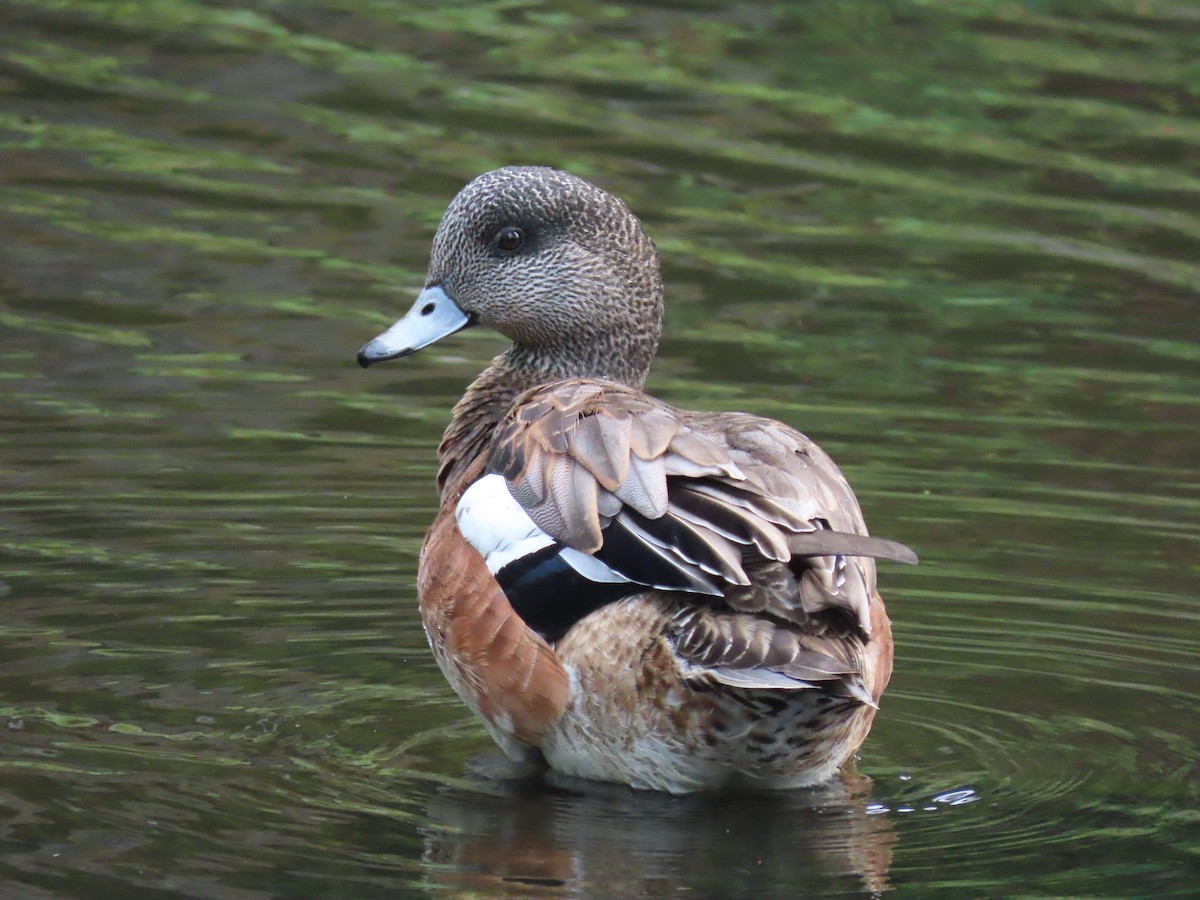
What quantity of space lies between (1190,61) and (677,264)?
17.3ft

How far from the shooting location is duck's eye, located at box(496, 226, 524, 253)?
722 centimetres

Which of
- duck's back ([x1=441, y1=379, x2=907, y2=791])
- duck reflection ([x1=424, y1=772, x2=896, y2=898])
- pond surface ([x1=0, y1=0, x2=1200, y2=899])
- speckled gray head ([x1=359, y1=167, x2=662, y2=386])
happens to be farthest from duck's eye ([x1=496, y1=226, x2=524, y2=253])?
duck reflection ([x1=424, y1=772, x2=896, y2=898])

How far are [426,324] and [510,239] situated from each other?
39cm

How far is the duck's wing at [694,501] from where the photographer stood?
5488mm

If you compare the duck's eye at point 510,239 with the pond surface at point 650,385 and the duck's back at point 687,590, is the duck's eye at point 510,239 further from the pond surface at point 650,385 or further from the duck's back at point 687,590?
the pond surface at point 650,385

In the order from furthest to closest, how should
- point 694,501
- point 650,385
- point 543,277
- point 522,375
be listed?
point 650,385 < point 522,375 < point 543,277 < point 694,501

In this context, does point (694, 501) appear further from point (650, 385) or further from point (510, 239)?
point (650, 385)

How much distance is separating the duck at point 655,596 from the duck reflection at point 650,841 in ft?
0.27

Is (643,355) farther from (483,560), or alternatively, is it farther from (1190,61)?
(1190,61)

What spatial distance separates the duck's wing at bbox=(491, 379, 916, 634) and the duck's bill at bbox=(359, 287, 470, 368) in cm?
94

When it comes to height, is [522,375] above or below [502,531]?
above

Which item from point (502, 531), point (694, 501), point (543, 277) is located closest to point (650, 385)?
point (543, 277)

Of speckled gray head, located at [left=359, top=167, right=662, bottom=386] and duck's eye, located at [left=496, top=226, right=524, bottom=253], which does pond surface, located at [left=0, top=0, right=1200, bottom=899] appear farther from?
duck's eye, located at [left=496, top=226, right=524, bottom=253]

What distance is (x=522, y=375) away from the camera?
7.32 m
